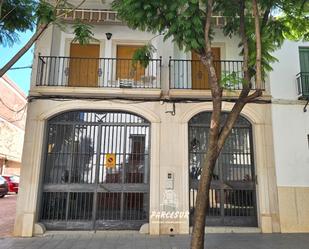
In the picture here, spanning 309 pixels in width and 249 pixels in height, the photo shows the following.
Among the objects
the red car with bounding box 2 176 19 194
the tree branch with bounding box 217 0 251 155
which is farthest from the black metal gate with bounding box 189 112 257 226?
the red car with bounding box 2 176 19 194

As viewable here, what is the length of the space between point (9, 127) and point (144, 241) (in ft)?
76.2

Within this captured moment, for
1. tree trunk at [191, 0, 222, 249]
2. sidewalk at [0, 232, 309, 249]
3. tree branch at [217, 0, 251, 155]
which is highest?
tree branch at [217, 0, 251, 155]

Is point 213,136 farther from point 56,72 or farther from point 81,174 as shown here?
point 56,72

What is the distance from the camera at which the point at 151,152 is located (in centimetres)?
926

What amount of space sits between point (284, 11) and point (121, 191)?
6.30 metres

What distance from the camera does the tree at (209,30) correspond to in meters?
5.59

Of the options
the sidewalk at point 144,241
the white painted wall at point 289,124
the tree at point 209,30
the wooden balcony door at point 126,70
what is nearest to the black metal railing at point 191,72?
the wooden balcony door at point 126,70

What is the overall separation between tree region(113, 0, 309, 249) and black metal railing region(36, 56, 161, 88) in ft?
10.2

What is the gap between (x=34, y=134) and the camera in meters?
→ 9.20

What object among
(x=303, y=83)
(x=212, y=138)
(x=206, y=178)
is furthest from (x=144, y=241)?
(x=303, y=83)

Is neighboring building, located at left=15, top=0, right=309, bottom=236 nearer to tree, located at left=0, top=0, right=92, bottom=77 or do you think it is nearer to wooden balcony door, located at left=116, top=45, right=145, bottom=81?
wooden balcony door, located at left=116, top=45, right=145, bottom=81

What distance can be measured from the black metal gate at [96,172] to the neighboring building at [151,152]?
1.1 inches

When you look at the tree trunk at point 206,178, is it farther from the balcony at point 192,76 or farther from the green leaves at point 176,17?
the balcony at point 192,76

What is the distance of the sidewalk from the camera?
7405 mm
